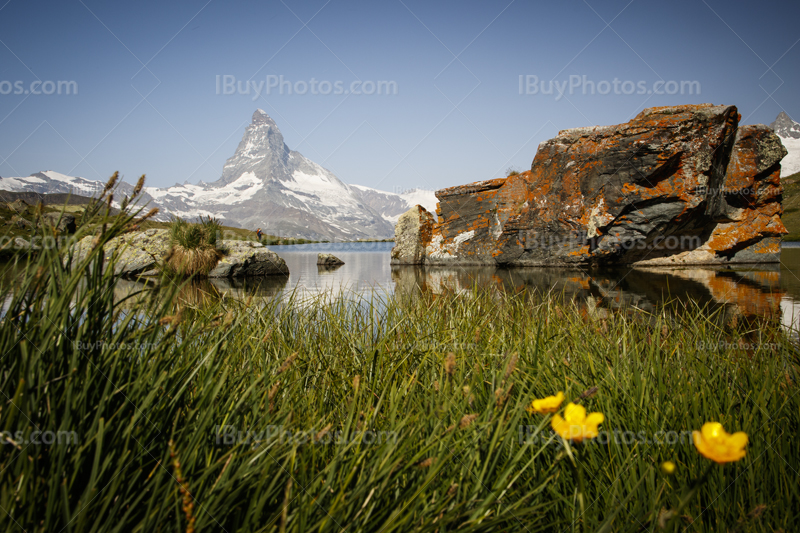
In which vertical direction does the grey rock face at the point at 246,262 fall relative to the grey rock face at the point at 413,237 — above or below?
below

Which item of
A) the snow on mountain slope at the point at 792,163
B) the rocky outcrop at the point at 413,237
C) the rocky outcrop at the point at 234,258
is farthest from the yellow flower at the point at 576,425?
the snow on mountain slope at the point at 792,163

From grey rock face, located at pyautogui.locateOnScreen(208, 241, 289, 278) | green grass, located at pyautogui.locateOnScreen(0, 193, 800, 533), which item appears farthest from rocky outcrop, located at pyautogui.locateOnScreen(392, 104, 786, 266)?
green grass, located at pyautogui.locateOnScreen(0, 193, 800, 533)

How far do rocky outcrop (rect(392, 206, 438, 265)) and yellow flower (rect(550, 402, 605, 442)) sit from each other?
452 inches

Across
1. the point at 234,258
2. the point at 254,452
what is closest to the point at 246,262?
the point at 234,258

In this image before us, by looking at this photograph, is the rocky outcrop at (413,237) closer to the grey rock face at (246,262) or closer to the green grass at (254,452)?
→ the grey rock face at (246,262)

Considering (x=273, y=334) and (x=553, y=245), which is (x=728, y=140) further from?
(x=273, y=334)

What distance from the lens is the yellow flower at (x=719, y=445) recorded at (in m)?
0.56

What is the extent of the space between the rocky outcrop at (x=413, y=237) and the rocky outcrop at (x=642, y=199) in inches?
51.3

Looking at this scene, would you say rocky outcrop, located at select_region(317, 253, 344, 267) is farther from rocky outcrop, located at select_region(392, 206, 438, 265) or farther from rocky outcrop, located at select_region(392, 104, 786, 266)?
rocky outcrop, located at select_region(392, 104, 786, 266)

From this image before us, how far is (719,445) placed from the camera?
59cm

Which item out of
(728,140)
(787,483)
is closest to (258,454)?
(787,483)

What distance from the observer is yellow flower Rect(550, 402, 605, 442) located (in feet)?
2.29

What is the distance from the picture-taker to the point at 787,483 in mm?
1145

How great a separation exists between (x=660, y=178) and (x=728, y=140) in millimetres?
1756
